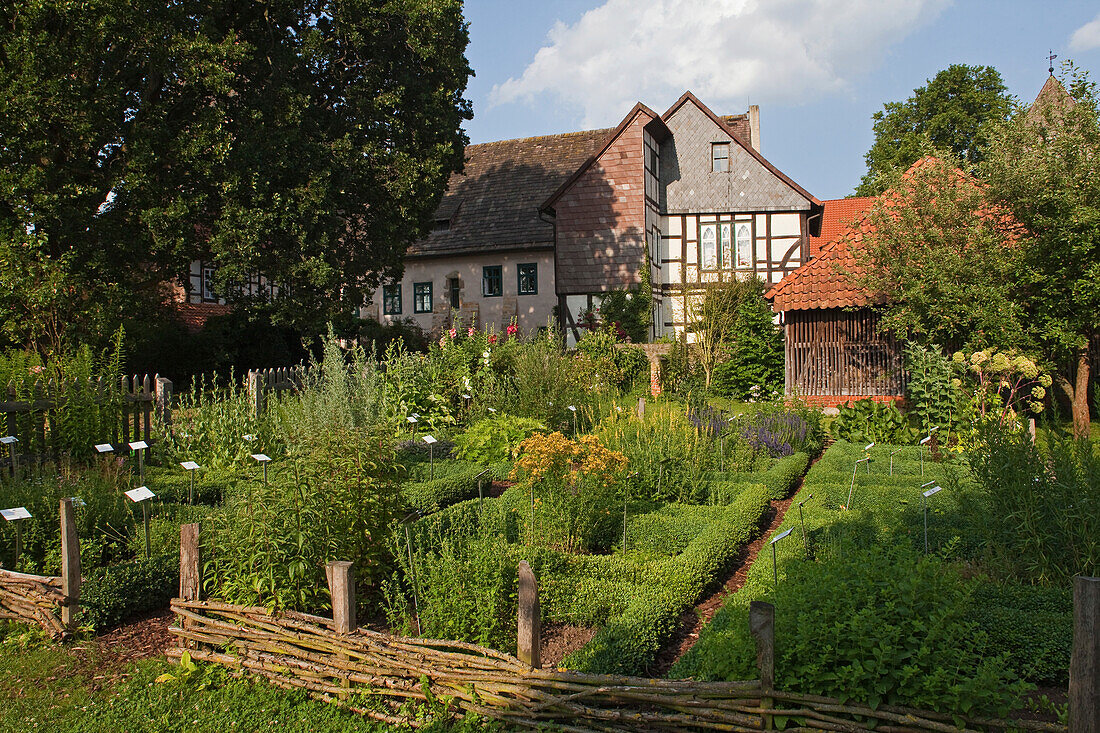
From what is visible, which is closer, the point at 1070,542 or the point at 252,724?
the point at 252,724

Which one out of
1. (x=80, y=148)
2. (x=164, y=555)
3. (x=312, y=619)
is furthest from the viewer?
(x=80, y=148)

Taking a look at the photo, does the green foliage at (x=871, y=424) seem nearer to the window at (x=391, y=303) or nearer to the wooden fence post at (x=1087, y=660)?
the wooden fence post at (x=1087, y=660)

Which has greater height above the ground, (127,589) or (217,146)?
(217,146)

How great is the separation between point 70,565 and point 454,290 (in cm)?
2500

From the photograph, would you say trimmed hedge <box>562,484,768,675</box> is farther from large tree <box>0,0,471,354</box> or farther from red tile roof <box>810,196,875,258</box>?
red tile roof <box>810,196,875,258</box>

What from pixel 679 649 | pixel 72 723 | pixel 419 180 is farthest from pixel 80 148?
pixel 679 649

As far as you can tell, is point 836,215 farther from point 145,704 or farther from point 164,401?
point 145,704

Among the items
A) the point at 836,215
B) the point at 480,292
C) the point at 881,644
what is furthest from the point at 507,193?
the point at 881,644

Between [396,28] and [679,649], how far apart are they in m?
17.3

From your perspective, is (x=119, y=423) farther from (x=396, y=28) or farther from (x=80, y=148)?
(x=396, y=28)

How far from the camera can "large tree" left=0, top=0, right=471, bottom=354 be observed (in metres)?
13.4

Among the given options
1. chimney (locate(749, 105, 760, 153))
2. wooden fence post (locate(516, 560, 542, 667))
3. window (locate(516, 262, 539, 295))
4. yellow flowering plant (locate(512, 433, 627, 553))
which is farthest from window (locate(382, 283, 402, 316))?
wooden fence post (locate(516, 560, 542, 667))

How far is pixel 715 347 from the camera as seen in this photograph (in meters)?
20.2

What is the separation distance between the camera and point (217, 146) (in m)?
14.8
